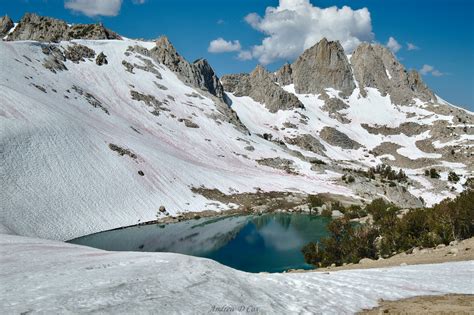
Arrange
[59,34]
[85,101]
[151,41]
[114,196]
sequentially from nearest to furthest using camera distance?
[114,196] → [85,101] → [59,34] → [151,41]

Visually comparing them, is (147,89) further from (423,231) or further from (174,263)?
(174,263)

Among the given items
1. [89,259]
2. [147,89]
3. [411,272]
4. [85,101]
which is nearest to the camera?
[89,259]

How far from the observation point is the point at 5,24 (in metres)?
182

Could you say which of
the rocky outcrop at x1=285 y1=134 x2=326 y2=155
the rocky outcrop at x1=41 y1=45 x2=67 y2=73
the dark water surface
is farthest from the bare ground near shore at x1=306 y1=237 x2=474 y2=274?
the rocky outcrop at x1=285 y1=134 x2=326 y2=155

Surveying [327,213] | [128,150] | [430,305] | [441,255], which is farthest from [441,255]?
[128,150]

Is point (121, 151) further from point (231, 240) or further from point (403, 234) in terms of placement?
point (403, 234)

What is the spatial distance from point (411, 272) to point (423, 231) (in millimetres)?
19537

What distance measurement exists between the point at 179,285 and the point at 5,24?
210m

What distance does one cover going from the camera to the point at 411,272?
23.2 meters

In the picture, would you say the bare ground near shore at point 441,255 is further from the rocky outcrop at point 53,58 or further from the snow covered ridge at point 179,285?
the rocky outcrop at point 53,58

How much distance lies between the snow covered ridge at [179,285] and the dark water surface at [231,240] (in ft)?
83.9

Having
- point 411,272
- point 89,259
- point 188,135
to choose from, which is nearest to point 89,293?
point 89,259

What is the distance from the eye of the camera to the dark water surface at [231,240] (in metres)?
51.1

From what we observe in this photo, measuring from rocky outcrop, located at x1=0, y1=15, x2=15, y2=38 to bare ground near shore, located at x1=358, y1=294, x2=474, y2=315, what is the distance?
20814 centimetres
